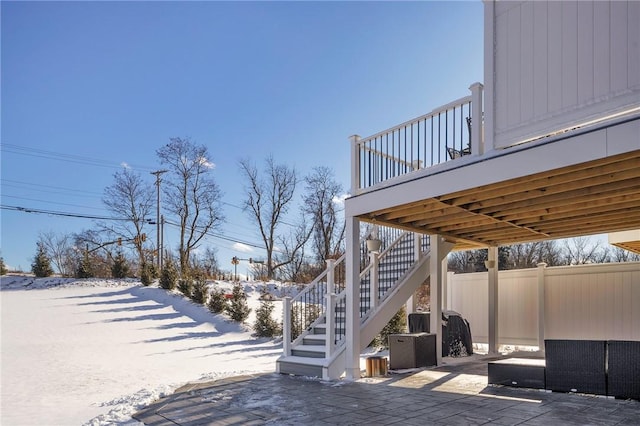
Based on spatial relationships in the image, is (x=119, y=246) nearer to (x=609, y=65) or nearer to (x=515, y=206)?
(x=515, y=206)

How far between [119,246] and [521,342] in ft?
60.8

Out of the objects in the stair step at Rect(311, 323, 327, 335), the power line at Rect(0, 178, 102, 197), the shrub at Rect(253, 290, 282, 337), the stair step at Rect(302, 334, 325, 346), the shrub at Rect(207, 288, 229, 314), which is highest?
the power line at Rect(0, 178, 102, 197)

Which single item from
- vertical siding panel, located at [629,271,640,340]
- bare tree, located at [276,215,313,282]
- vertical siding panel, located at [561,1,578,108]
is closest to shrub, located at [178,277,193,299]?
bare tree, located at [276,215,313,282]

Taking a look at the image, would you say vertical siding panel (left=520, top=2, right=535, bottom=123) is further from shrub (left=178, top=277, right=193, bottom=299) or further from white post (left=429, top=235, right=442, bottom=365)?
shrub (left=178, top=277, right=193, bottom=299)

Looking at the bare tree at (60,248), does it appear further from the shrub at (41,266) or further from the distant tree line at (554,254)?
the distant tree line at (554,254)

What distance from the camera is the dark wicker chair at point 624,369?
486 centimetres

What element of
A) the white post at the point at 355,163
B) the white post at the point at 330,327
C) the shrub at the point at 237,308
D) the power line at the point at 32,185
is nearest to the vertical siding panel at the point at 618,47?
the white post at the point at 355,163

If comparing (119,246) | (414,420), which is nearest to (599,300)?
(414,420)

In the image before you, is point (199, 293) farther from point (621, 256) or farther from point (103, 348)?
point (621, 256)

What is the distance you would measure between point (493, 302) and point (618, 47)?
6.51m

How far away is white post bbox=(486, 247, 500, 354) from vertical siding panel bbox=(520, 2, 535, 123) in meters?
5.55

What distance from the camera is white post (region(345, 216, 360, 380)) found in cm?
662

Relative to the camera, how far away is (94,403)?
5305 millimetres

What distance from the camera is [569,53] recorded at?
4.29 metres
